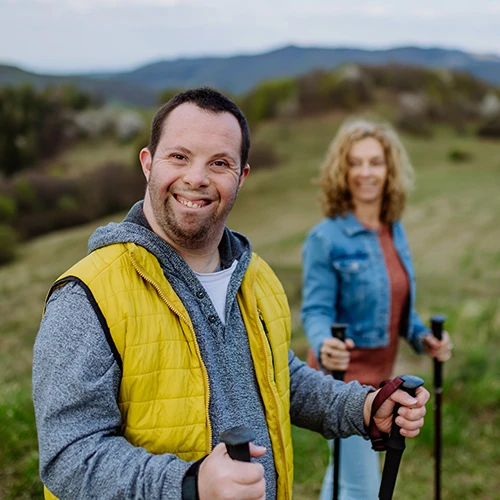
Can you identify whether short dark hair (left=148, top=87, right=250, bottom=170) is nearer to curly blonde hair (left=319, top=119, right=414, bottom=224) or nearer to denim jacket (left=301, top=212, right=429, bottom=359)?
denim jacket (left=301, top=212, right=429, bottom=359)

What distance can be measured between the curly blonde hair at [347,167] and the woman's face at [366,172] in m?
0.03

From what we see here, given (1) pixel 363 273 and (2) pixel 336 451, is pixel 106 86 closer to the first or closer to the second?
(1) pixel 363 273

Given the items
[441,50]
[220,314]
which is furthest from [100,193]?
[441,50]

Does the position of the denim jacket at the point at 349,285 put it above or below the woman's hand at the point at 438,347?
above

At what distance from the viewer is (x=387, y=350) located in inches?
118

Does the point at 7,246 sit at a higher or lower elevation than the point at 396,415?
lower

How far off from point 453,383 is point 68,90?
690 inches

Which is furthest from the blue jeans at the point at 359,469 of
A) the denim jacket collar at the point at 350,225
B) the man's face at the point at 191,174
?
the man's face at the point at 191,174

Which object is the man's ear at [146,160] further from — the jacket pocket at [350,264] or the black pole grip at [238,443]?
the jacket pocket at [350,264]

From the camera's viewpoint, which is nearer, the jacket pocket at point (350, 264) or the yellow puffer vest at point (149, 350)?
the yellow puffer vest at point (149, 350)

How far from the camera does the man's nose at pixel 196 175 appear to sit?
5.43ft

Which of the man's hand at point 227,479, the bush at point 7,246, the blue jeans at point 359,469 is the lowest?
the bush at point 7,246

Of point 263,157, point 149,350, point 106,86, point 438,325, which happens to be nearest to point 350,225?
point 438,325

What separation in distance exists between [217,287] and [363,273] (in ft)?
4.22
